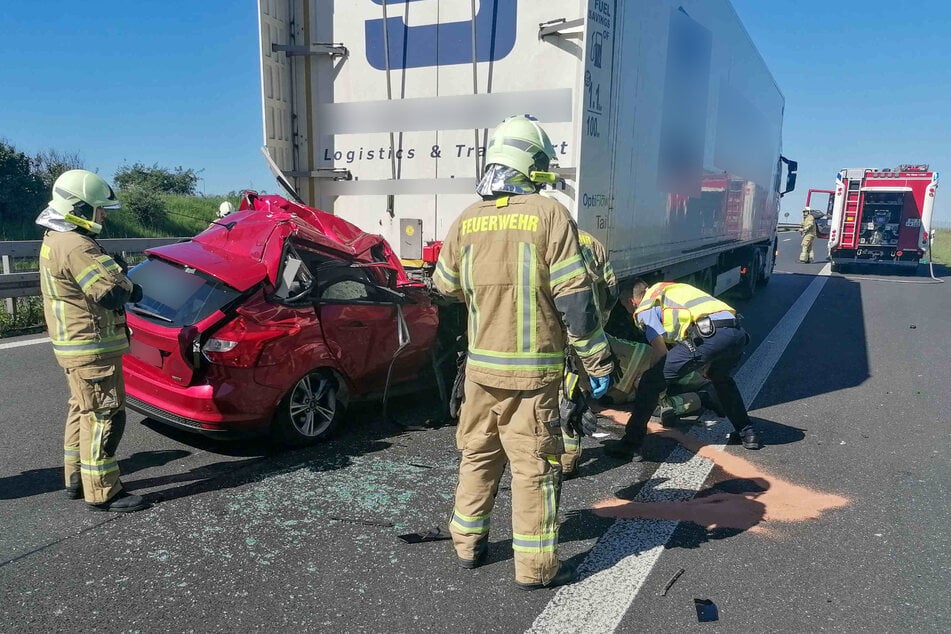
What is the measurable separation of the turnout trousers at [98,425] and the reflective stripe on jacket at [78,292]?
0.08 meters

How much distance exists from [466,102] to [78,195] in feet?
9.20

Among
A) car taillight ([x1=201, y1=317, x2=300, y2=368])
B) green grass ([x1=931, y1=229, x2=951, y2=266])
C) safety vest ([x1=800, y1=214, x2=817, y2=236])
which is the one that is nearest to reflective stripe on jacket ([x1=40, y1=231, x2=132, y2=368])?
car taillight ([x1=201, y1=317, x2=300, y2=368])

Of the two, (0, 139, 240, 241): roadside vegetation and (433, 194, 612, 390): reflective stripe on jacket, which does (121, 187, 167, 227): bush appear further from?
(433, 194, 612, 390): reflective stripe on jacket

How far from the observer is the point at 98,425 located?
354 centimetres

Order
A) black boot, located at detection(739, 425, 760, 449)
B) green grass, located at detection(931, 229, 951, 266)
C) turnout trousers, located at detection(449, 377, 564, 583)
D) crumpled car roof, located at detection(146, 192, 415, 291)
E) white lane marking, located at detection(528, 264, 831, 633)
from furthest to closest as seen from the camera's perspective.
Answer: green grass, located at detection(931, 229, 951, 266) → black boot, located at detection(739, 425, 760, 449) → crumpled car roof, located at detection(146, 192, 415, 291) → turnout trousers, located at detection(449, 377, 564, 583) → white lane marking, located at detection(528, 264, 831, 633)

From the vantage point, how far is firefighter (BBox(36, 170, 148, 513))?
3.41m

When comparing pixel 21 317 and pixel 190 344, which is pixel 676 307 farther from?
pixel 21 317

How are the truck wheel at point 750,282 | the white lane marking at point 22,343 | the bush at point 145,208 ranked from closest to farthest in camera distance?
the white lane marking at point 22,343
the truck wheel at point 750,282
the bush at point 145,208

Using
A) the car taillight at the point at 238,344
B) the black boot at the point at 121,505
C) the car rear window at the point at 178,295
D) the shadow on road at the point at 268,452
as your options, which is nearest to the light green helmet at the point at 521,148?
the car taillight at the point at 238,344

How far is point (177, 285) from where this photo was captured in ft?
14.1

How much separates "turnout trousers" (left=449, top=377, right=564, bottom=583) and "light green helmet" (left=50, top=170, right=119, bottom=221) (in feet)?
7.35

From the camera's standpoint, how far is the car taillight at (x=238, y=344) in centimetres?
399

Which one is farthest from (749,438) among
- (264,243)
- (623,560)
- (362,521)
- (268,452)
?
(264,243)

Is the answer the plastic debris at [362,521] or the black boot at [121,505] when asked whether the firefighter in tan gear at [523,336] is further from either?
the black boot at [121,505]
